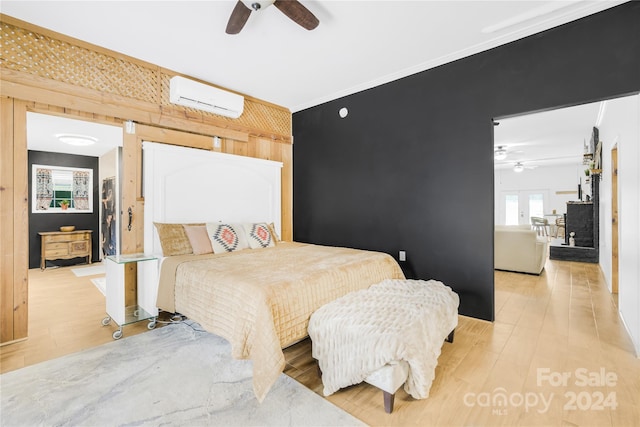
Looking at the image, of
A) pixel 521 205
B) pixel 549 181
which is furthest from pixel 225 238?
pixel 549 181

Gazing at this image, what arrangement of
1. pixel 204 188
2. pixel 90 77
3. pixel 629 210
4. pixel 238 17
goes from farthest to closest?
pixel 204 188
pixel 90 77
pixel 629 210
pixel 238 17

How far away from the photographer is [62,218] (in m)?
5.79

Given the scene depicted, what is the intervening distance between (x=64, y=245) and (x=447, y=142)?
6.78 metres

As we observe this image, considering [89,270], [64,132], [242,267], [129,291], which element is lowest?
[89,270]

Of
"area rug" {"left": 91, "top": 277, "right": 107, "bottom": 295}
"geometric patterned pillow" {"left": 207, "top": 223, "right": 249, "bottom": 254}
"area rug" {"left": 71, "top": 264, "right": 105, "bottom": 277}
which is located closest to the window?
"area rug" {"left": 71, "top": 264, "right": 105, "bottom": 277}

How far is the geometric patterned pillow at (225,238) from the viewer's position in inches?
124

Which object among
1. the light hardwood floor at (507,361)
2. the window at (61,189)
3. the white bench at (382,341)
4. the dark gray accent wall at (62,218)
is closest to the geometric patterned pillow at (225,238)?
the light hardwood floor at (507,361)

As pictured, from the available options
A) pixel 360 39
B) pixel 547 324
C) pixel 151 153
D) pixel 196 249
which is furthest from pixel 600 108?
pixel 151 153

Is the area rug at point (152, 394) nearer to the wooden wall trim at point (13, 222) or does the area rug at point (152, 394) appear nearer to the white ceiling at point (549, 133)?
the wooden wall trim at point (13, 222)

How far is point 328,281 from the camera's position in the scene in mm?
2219

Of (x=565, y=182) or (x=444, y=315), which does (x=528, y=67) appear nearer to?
(x=444, y=315)

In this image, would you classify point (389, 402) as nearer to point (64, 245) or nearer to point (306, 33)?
point (306, 33)

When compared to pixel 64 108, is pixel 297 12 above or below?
above

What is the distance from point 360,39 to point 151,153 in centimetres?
251
